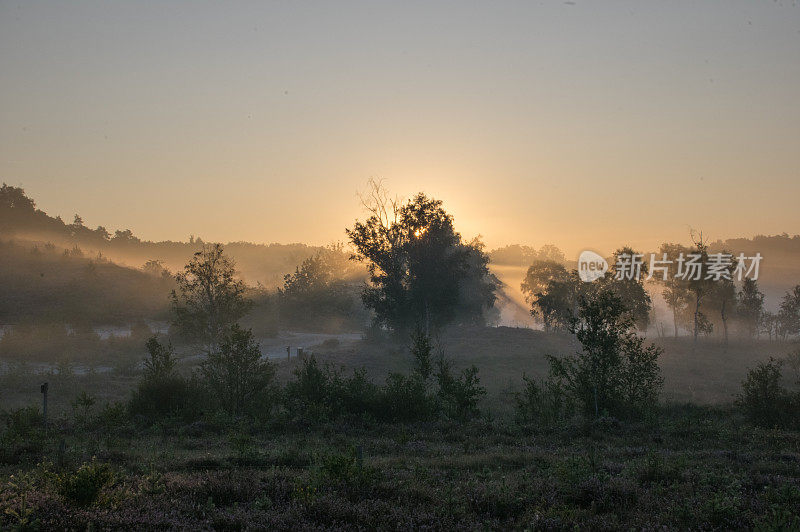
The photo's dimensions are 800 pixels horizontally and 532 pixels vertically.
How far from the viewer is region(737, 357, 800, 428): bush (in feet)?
58.9

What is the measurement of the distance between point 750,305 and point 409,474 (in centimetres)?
8307

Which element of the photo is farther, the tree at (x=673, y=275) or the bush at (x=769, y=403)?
the tree at (x=673, y=275)

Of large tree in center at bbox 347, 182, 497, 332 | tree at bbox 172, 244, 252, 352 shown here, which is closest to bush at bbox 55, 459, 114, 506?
tree at bbox 172, 244, 252, 352

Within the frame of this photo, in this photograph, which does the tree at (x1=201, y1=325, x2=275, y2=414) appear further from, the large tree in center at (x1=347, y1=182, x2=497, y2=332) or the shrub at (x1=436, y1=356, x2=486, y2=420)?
the large tree in center at (x1=347, y1=182, x2=497, y2=332)

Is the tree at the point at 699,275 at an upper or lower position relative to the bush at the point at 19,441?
upper

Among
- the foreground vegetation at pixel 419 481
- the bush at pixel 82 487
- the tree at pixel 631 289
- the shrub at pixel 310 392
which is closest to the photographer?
the foreground vegetation at pixel 419 481

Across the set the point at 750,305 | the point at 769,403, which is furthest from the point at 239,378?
the point at 750,305

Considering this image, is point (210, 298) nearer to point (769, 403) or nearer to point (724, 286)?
point (769, 403)

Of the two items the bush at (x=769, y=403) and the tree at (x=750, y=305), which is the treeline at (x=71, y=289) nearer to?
the bush at (x=769, y=403)

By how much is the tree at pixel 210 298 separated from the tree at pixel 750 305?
71657 millimetres

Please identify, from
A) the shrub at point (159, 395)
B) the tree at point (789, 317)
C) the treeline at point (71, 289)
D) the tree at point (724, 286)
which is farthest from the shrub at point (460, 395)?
the tree at point (789, 317)

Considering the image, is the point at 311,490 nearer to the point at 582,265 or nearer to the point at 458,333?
the point at 458,333

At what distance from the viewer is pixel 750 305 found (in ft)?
247

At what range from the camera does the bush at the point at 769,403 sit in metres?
17.9
